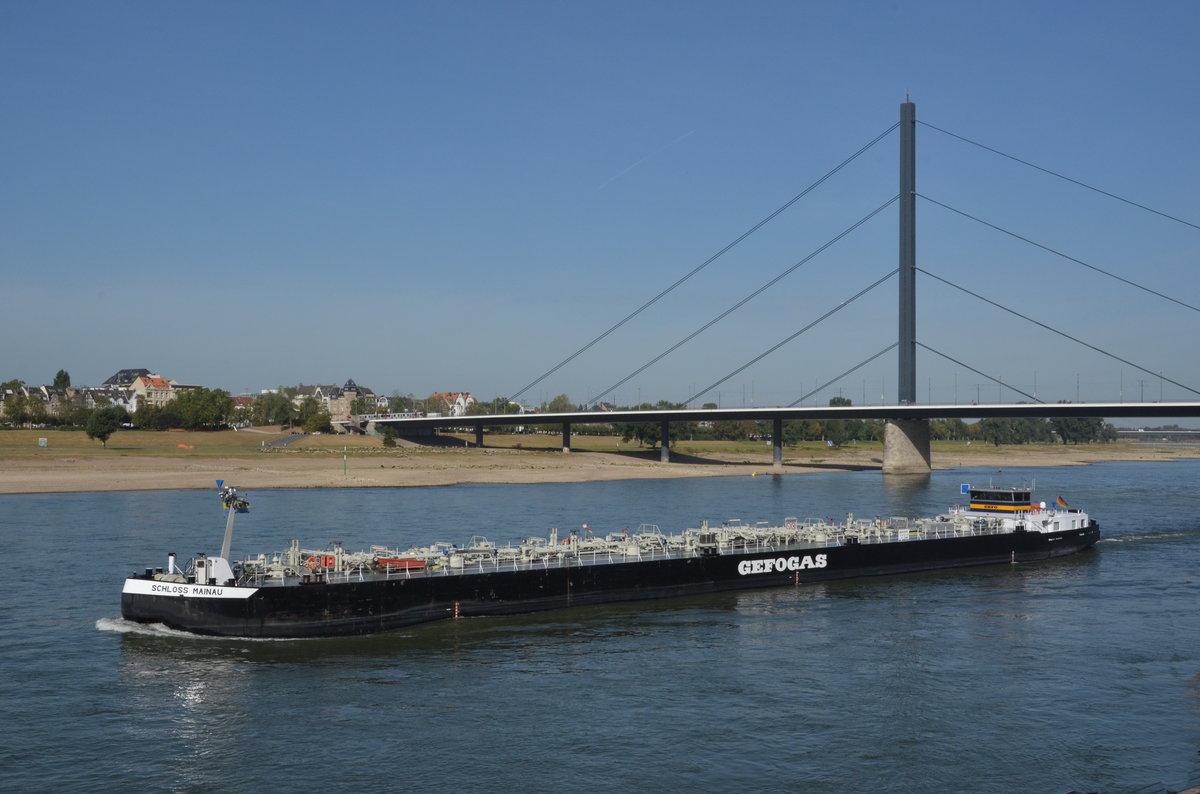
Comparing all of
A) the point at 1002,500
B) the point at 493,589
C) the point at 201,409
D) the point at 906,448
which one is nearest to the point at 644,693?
the point at 493,589

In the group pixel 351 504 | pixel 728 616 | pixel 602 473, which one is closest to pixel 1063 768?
pixel 728 616

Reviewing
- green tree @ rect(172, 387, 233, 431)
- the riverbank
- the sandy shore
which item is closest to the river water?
the sandy shore

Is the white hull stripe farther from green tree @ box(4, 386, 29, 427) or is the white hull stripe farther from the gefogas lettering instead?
green tree @ box(4, 386, 29, 427)

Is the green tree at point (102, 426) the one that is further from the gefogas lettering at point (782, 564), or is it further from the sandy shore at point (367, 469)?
the gefogas lettering at point (782, 564)

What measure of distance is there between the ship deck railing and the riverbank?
55.8 metres

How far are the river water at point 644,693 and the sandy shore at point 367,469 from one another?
136 feet

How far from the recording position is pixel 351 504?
7556 cm

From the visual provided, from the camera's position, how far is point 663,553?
140ft

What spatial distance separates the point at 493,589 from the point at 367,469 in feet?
250

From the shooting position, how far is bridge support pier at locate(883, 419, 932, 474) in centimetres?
12900

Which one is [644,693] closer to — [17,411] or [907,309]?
[907,309]

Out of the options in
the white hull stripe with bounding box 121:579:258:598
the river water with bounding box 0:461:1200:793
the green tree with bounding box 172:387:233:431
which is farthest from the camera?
the green tree with bounding box 172:387:233:431

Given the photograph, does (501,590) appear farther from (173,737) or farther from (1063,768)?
(1063,768)

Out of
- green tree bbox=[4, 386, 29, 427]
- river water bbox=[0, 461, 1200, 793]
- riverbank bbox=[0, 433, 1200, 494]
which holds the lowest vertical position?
river water bbox=[0, 461, 1200, 793]
